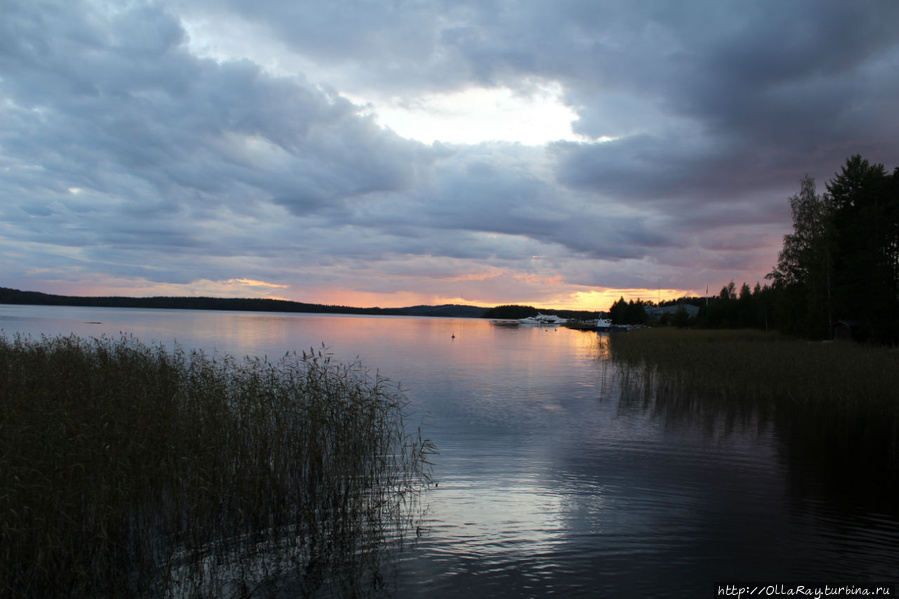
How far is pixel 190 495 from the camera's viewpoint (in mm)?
7754

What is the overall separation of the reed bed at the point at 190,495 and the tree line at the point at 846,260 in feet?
136

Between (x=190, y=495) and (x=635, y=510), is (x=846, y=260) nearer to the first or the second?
(x=635, y=510)

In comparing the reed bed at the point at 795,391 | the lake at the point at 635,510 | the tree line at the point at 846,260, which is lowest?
the lake at the point at 635,510

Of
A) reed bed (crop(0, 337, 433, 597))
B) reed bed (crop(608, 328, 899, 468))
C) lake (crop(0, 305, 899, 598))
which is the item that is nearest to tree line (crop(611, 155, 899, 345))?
reed bed (crop(608, 328, 899, 468))

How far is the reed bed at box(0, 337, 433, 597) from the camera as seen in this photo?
638cm

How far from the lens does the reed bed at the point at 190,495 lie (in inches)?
251

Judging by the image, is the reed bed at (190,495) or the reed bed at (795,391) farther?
the reed bed at (795,391)

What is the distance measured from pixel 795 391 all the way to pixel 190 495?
2497 cm

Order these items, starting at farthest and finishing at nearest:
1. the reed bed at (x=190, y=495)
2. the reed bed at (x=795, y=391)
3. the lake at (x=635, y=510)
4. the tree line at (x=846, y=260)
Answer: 1. the tree line at (x=846, y=260)
2. the reed bed at (x=795, y=391)
3. the lake at (x=635, y=510)
4. the reed bed at (x=190, y=495)

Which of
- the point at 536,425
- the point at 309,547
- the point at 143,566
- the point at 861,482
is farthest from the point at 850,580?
the point at 536,425

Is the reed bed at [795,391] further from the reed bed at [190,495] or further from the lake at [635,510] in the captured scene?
the reed bed at [190,495]

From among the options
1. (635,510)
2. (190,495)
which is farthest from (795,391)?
(190,495)

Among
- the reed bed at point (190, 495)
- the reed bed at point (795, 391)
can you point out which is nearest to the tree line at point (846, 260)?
the reed bed at point (795, 391)

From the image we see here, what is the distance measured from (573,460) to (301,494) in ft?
26.4
